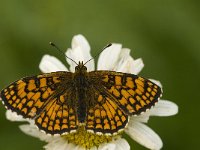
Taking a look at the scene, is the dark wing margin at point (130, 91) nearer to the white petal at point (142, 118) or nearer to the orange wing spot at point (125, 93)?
the orange wing spot at point (125, 93)

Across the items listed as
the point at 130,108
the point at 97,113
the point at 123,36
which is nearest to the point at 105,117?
the point at 97,113

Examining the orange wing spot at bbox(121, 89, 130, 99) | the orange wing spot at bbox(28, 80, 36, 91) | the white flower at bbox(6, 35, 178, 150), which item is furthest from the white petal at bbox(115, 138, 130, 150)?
the orange wing spot at bbox(28, 80, 36, 91)

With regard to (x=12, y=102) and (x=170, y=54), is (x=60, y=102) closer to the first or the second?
(x=12, y=102)

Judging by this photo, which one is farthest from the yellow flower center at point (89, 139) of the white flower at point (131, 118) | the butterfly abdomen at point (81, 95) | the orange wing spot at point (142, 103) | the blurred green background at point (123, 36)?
the blurred green background at point (123, 36)

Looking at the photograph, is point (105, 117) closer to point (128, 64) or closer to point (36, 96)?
point (36, 96)

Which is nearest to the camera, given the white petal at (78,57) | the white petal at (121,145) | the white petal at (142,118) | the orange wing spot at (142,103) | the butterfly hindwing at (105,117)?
the butterfly hindwing at (105,117)

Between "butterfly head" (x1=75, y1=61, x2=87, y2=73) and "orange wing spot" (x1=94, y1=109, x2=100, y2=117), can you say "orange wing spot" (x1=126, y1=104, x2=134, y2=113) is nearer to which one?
"orange wing spot" (x1=94, y1=109, x2=100, y2=117)
